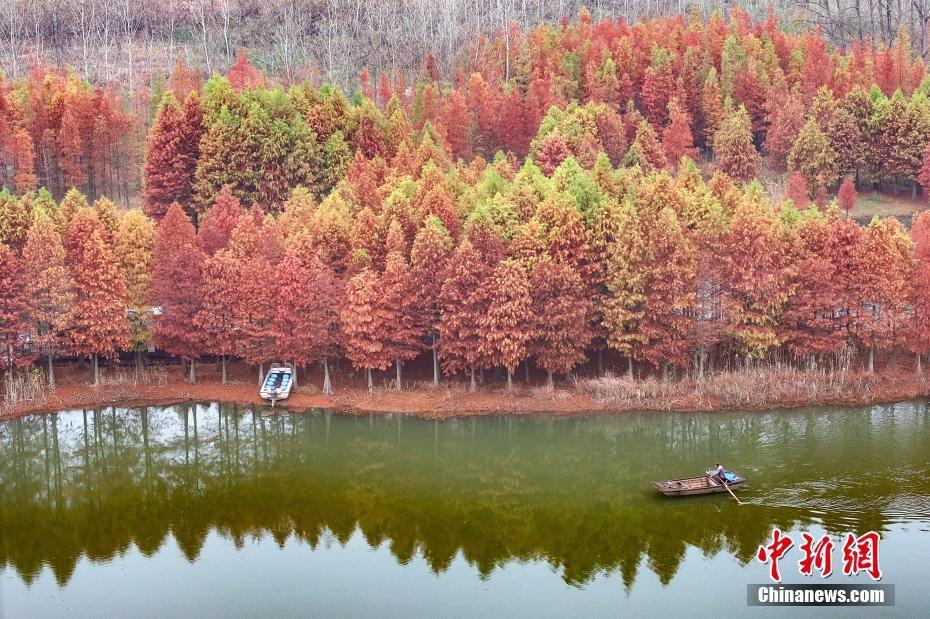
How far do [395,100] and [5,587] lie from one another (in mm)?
63930

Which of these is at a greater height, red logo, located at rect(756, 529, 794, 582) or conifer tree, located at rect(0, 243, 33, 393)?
conifer tree, located at rect(0, 243, 33, 393)

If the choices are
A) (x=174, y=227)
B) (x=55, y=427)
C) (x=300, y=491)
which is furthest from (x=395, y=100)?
(x=300, y=491)

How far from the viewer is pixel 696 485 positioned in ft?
138

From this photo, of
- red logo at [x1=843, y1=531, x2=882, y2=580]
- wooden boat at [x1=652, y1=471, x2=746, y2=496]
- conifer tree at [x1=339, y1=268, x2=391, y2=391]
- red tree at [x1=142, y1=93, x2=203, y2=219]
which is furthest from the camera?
red tree at [x1=142, y1=93, x2=203, y2=219]

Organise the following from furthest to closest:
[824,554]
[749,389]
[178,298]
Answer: [178,298] < [749,389] < [824,554]

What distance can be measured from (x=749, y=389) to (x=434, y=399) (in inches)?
720

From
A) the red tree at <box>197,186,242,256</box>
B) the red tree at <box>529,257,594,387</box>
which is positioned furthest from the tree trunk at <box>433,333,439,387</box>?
the red tree at <box>197,186,242,256</box>

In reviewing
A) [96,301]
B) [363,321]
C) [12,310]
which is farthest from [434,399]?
[12,310]

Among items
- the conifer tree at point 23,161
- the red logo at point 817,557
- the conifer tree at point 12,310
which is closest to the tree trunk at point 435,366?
the conifer tree at point 12,310

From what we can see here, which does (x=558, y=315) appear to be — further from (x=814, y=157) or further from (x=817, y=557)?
(x=814, y=157)

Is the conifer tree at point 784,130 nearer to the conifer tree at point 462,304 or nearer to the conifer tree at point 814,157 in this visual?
the conifer tree at point 814,157

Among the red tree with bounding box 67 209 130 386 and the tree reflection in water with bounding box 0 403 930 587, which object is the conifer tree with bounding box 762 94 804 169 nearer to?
the tree reflection in water with bounding box 0 403 930 587

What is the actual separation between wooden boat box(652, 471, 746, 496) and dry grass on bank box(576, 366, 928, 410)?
12443mm

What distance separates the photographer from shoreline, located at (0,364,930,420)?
5503 cm
